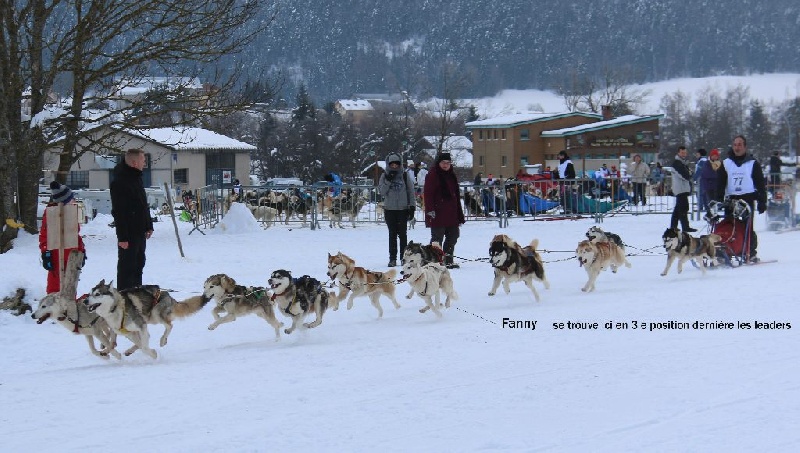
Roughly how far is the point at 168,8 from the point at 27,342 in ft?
37.2

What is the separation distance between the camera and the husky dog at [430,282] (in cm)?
942

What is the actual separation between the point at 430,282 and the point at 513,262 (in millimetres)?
1415

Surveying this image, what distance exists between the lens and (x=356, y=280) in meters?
9.87

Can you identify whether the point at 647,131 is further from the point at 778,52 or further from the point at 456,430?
the point at 778,52

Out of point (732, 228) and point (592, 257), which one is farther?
point (732, 228)

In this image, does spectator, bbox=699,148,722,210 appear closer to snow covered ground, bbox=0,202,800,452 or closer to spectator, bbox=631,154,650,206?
spectator, bbox=631,154,650,206

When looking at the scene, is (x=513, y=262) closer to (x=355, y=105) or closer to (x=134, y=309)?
(x=134, y=309)

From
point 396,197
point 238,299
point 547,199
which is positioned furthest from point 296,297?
point 547,199

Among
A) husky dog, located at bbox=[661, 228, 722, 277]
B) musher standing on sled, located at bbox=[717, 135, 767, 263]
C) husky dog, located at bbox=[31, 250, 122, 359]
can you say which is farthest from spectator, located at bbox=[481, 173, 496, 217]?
husky dog, located at bbox=[31, 250, 122, 359]

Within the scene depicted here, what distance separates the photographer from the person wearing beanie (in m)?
13.6

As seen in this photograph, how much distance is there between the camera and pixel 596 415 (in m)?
5.71

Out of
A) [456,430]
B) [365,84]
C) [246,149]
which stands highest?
[365,84]

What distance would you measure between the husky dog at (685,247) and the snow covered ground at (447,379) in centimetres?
44

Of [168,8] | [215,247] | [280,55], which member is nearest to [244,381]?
[215,247]
